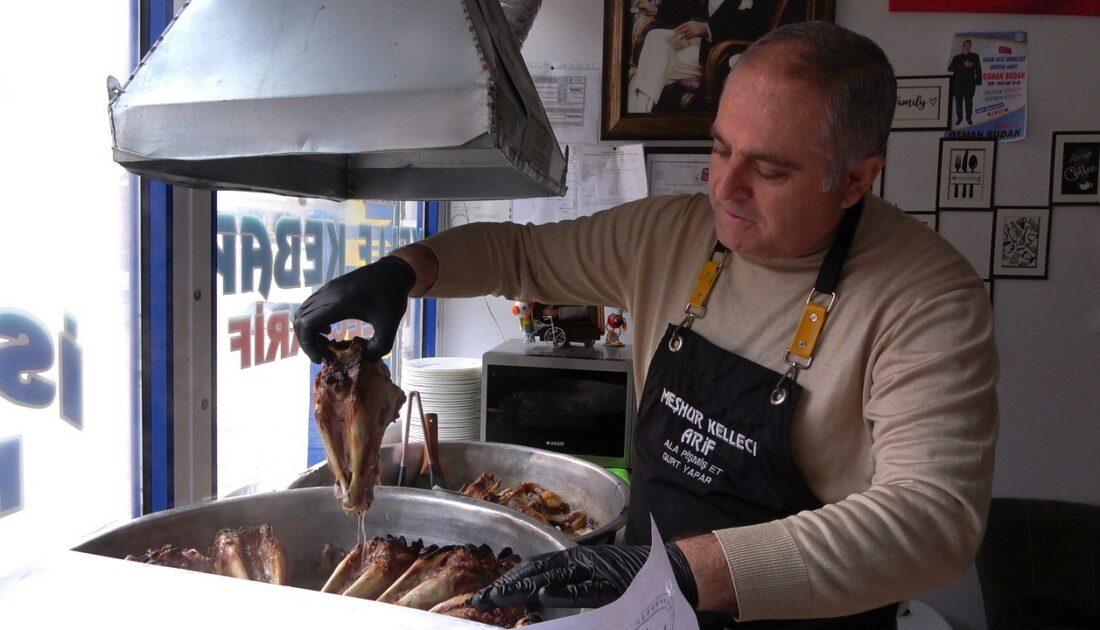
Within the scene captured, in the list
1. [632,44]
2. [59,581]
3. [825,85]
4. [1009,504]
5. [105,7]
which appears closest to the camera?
[59,581]

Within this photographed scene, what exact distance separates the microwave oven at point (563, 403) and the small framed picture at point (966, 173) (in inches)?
62.1

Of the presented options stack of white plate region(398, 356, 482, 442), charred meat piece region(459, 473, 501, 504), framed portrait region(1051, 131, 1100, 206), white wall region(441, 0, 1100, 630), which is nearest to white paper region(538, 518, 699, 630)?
charred meat piece region(459, 473, 501, 504)

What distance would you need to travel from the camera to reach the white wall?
9.64ft

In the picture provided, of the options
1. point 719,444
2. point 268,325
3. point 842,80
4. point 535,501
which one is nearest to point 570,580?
point 719,444

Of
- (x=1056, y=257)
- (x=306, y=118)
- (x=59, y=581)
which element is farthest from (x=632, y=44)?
(x=59, y=581)

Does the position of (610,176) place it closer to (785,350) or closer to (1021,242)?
(1021,242)

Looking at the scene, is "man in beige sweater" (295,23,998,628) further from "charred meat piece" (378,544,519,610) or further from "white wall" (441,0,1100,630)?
"white wall" (441,0,1100,630)

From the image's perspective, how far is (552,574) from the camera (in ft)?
2.97

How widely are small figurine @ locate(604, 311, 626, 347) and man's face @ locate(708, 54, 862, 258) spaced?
1.66m

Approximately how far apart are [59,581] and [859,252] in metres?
1.32

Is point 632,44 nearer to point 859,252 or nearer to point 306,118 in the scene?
point 859,252

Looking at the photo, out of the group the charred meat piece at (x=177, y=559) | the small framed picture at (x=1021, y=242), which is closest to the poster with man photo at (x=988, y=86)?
the small framed picture at (x=1021, y=242)

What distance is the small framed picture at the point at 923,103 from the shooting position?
302 cm

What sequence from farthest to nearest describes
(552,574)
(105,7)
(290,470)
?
(290,470), (105,7), (552,574)
